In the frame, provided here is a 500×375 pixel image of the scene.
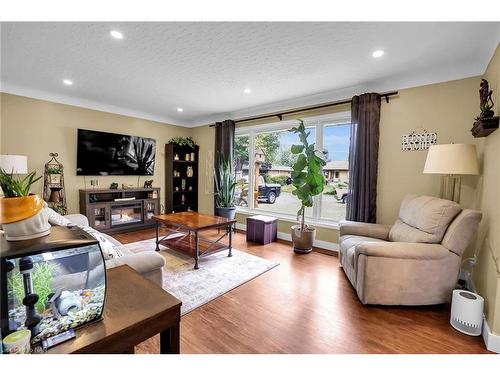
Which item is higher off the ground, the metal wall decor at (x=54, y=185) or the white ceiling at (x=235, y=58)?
the white ceiling at (x=235, y=58)

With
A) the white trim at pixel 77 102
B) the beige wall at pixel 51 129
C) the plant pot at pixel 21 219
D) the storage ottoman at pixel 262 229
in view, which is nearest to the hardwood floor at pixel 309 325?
the plant pot at pixel 21 219

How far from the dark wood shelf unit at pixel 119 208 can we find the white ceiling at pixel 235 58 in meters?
1.78

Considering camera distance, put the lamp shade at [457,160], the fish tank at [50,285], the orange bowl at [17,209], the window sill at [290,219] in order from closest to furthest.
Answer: the fish tank at [50,285] → the orange bowl at [17,209] → the lamp shade at [457,160] → the window sill at [290,219]

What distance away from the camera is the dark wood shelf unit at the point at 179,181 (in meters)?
5.57

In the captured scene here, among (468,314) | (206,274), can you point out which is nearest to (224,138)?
(206,274)

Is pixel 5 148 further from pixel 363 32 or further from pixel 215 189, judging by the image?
pixel 363 32

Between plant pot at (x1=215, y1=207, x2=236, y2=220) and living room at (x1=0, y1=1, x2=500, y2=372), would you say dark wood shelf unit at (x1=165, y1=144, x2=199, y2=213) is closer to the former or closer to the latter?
living room at (x1=0, y1=1, x2=500, y2=372)

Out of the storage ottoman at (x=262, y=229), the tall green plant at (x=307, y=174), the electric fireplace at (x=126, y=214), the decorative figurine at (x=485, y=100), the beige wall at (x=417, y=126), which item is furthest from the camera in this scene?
the electric fireplace at (x=126, y=214)

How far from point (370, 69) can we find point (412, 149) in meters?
1.19

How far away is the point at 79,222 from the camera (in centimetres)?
306

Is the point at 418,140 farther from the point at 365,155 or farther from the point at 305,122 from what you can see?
the point at 305,122

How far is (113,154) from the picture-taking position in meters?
4.68

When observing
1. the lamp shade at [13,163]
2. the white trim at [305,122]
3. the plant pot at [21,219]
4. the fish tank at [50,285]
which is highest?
the white trim at [305,122]

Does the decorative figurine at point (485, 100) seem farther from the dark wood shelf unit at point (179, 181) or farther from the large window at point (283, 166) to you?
the dark wood shelf unit at point (179, 181)
